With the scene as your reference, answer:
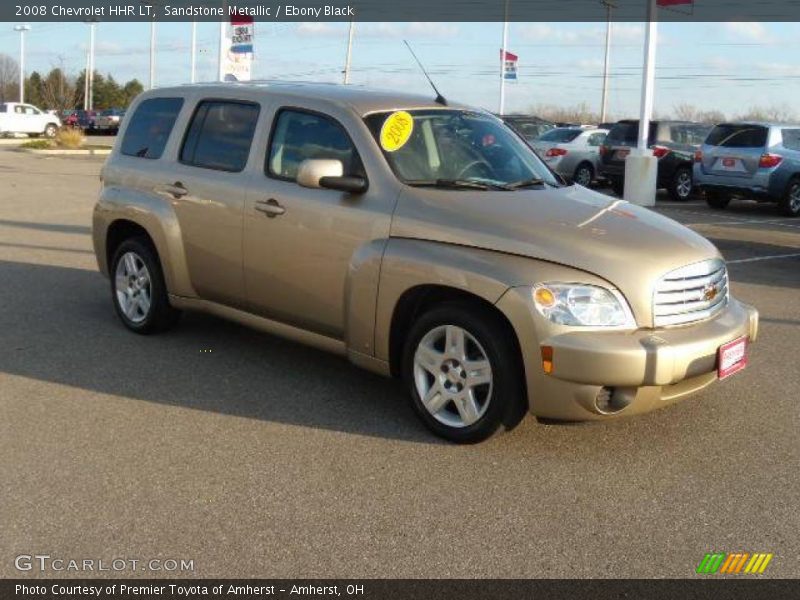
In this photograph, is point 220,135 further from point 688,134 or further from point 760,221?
point 688,134

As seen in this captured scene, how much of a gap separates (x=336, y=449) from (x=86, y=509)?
1287 mm

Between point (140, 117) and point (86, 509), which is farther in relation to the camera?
point (140, 117)

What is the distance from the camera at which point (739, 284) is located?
983cm

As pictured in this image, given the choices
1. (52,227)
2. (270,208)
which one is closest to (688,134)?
(52,227)

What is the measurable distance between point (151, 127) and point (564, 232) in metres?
3.55

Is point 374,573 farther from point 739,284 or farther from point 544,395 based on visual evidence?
point 739,284

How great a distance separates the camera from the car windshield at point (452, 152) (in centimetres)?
536

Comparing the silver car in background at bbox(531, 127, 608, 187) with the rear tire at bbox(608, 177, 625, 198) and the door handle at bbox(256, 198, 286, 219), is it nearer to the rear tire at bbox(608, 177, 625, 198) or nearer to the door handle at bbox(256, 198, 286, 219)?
the rear tire at bbox(608, 177, 625, 198)

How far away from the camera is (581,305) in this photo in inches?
175

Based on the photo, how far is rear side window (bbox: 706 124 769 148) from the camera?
56.2 ft

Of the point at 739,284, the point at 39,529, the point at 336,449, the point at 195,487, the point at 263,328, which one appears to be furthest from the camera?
the point at 739,284

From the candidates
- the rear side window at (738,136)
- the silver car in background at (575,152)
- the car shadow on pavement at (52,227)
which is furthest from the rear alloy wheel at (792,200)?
the car shadow on pavement at (52,227)
